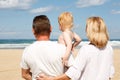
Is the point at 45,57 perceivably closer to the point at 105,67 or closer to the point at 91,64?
the point at 91,64

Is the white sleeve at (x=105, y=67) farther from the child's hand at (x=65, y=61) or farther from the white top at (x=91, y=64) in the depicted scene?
the child's hand at (x=65, y=61)

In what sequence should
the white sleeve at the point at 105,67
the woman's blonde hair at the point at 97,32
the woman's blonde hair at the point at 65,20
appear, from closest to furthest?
the woman's blonde hair at the point at 97,32 < the white sleeve at the point at 105,67 < the woman's blonde hair at the point at 65,20

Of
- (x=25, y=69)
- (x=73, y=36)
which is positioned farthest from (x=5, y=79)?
(x=25, y=69)

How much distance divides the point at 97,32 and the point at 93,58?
29cm

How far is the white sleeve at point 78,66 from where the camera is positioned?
3361 mm

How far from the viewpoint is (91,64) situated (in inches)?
136

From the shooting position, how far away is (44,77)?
3.48 m

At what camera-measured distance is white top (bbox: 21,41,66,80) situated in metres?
3.44

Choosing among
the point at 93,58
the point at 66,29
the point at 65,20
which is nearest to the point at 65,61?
the point at 93,58

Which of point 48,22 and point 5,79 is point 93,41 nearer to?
point 48,22

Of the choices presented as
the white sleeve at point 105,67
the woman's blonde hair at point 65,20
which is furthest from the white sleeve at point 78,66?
the woman's blonde hair at point 65,20

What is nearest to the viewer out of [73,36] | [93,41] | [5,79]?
[93,41]

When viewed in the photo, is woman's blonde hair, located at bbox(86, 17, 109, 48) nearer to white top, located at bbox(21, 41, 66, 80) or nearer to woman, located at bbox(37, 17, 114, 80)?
woman, located at bbox(37, 17, 114, 80)

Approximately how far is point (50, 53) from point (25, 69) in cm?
35
